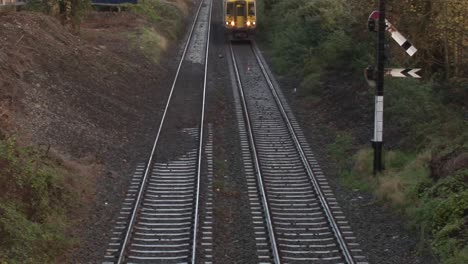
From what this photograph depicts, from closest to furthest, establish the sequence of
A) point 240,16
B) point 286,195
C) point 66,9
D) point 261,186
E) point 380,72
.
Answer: point 286,195
point 261,186
point 380,72
point 66,9
point 240,16

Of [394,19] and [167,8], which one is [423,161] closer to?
[394,19]

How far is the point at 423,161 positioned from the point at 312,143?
4577mm

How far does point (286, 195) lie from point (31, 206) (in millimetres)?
5467

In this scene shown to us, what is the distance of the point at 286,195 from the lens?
1418 cm

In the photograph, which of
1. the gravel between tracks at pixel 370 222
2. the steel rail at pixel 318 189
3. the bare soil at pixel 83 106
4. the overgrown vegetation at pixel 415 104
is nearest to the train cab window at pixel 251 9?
the overgrown vegetation at pixel 415 104

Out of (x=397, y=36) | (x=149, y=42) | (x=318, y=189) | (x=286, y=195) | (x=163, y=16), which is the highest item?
(x=397, y=36)

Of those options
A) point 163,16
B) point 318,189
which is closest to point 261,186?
point 318,189

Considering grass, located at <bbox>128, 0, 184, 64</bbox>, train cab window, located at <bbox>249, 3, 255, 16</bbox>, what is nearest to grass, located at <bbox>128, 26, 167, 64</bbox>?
grass, located at <bbox>128, 0, 184, 64</bbox>

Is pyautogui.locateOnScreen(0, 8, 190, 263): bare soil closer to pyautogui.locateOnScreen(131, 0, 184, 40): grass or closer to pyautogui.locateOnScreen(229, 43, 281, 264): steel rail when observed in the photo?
pyautogui.locateOnScreen(229, 43, 281, 264): steel rail

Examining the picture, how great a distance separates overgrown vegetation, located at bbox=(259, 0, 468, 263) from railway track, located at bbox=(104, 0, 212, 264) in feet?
12.6

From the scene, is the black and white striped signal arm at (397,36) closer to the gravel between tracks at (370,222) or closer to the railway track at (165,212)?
the gravel between tracks at (370,222)

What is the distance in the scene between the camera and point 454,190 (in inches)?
474

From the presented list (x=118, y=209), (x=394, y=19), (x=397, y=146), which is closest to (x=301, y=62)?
(x=394, y=19)

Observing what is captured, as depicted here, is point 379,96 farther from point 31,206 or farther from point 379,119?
point 31,206
